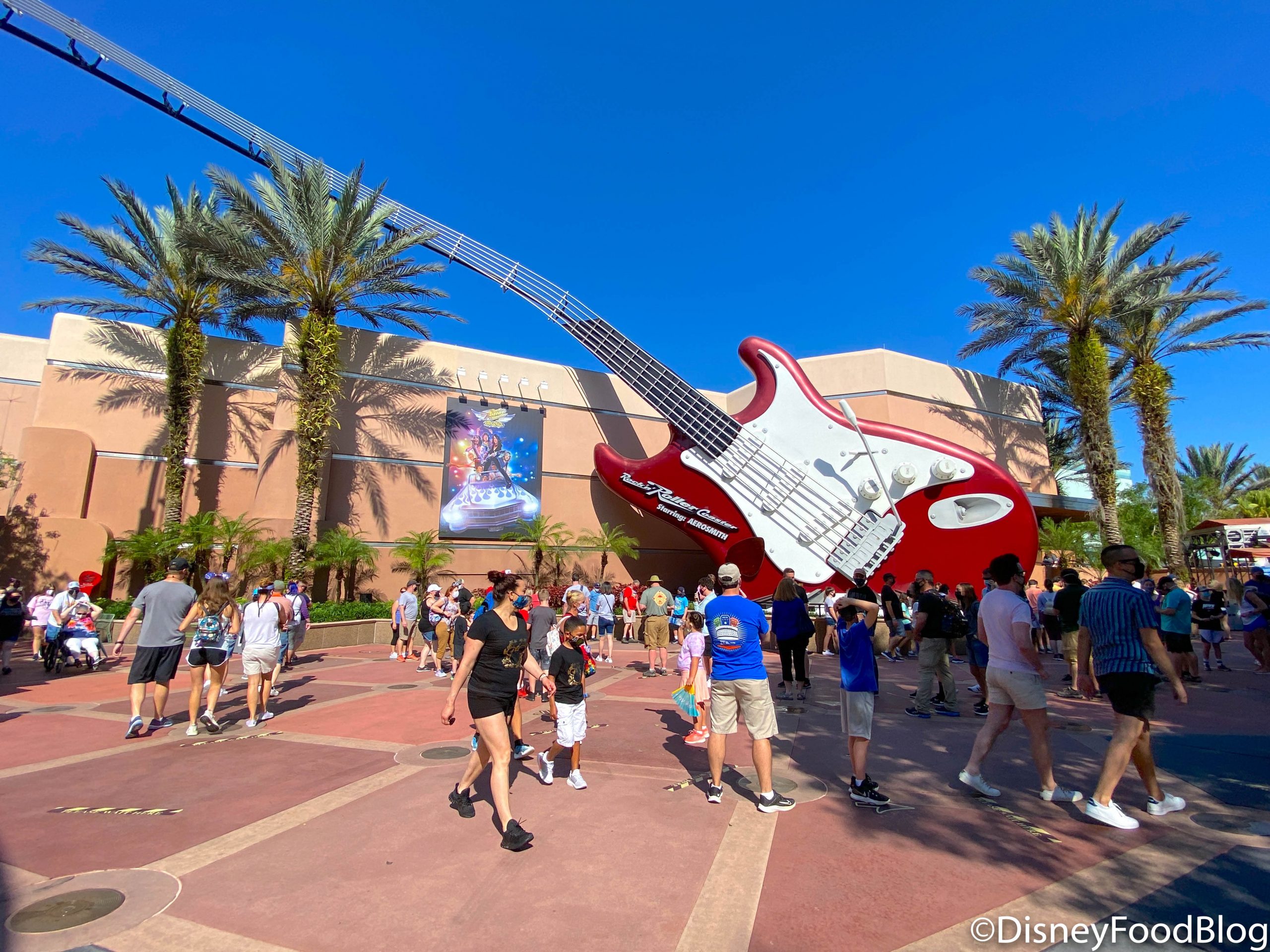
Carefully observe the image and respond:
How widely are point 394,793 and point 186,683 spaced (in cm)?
695

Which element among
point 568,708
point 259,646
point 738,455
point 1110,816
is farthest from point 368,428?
point 1110,816

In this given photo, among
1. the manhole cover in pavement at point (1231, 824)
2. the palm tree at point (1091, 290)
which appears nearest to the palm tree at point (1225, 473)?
the palm tree at point (1091, 290)

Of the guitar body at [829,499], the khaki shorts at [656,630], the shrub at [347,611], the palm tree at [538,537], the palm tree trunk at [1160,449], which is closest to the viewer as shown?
the khaki shorts at [656,630]

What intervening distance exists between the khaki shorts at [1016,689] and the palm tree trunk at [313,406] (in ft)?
51.8

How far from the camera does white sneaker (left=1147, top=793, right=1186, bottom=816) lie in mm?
3969

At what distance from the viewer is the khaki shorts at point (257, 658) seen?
6.76 m

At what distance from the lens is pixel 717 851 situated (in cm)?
365

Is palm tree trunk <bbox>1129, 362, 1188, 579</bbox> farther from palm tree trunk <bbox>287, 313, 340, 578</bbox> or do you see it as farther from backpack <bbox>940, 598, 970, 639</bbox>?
palm tree trunk <bbox>287, 313, 340, 578</bbox>

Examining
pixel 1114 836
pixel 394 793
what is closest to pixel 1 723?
pixel 394 793

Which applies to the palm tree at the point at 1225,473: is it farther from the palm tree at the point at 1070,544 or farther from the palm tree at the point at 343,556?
the palm tree at the point at 343,556

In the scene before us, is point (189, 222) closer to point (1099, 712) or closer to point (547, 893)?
point (547, 893)

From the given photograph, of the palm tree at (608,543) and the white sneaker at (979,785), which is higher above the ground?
the palm tree at (608,543)

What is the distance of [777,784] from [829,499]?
12.9 meters

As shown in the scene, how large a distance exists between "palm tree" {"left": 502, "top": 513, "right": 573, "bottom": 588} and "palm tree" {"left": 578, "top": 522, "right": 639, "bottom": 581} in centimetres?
88
